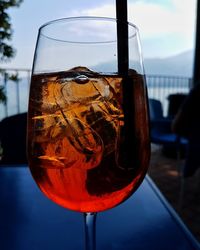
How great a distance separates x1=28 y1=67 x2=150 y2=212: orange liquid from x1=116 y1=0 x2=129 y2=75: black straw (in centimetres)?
1

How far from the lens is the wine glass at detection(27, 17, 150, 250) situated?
1.16 ft

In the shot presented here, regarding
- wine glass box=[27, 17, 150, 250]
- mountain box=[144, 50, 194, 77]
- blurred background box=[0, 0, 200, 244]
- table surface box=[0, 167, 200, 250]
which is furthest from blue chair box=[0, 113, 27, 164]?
mountain box=[144, 50, 194, 77]

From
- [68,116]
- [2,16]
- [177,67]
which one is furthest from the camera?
[177,67]

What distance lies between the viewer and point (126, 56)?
1.24 feet

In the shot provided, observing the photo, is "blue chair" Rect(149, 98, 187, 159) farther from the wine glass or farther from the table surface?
the wine glass

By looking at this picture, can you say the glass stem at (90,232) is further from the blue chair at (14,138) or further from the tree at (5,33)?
the blue chair at (14,138)

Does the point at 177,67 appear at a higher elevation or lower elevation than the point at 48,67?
lower

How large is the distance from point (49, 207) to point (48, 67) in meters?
0.36

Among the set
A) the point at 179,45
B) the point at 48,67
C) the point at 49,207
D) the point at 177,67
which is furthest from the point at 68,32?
the point at 177,67

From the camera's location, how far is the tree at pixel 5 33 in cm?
91

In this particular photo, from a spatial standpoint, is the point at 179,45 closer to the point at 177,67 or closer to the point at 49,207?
the point at 177,67

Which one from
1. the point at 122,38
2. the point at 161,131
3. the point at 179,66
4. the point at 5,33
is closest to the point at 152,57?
the point at 161,131

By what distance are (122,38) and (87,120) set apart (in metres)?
0.10

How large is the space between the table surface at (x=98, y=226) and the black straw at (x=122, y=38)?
0.28 metres
